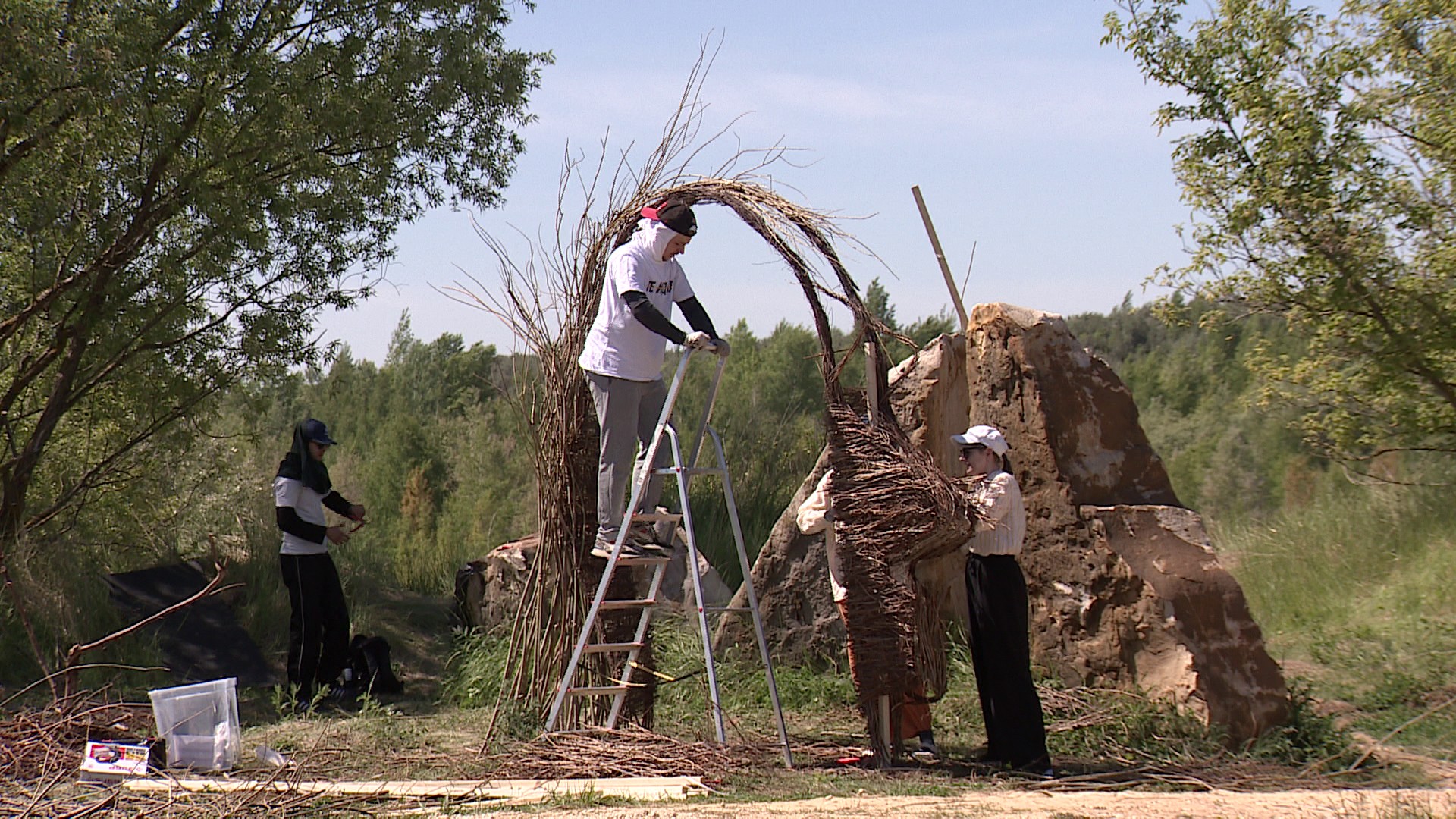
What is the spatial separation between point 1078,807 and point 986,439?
1.61m

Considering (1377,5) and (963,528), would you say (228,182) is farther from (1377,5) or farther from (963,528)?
(1377,5)

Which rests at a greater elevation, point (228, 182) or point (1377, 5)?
point (1377, 5)

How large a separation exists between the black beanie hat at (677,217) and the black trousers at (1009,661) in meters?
1.95

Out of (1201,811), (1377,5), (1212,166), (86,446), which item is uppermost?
(1377,5)

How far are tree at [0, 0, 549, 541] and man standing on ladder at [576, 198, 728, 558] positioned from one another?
385cm

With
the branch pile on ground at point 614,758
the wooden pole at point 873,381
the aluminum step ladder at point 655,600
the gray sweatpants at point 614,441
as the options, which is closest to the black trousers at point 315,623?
the aluminum step ladder at point 655,600

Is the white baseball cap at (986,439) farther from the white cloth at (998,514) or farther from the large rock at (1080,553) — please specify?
the large rock at (1080,553)

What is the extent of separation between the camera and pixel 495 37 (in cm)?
1020

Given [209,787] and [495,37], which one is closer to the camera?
[209,787]

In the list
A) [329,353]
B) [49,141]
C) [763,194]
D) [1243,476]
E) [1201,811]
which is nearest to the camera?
[1201,811]

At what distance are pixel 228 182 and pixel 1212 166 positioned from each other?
6606 mm

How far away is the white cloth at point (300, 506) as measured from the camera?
7969 mm

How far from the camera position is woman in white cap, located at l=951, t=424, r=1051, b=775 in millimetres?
5891

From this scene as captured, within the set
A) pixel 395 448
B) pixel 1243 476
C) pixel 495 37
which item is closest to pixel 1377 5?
pixel 495 37
